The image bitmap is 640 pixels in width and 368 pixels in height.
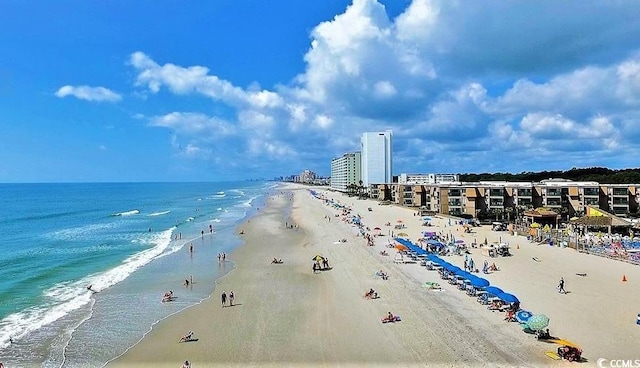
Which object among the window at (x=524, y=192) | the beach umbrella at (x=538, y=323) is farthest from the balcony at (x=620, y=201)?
the beach umbrella at (x=538, y=323)

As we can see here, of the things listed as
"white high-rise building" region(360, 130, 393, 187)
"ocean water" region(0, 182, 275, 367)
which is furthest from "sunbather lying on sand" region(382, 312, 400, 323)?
"white high-rise building" region(360, 130, 393, 187)

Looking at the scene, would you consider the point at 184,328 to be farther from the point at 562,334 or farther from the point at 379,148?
the point at 379,148

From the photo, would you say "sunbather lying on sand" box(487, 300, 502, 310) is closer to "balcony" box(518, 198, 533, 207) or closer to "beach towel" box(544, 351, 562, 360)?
"beach towel" box(544, 351, 562, 360)

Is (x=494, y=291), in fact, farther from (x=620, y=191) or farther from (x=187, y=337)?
(x=620, y=191)

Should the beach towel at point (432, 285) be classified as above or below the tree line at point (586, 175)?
below

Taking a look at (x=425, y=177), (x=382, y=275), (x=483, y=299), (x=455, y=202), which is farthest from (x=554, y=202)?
(x=425, y=177)

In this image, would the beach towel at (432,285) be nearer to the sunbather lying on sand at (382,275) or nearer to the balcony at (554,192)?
the sunbather lying on sand at (382,275)
